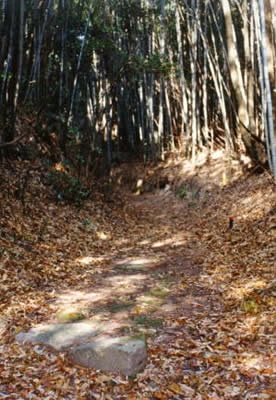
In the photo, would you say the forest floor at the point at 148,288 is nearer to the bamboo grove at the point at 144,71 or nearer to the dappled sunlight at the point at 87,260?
the dappled sunlight at the point at 87,260

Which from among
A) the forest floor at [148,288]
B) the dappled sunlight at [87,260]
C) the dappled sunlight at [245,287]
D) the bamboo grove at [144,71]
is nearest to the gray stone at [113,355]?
the forest floor at [148,288]

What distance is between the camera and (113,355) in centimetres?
314

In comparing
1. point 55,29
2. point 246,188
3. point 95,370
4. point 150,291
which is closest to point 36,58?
point 55,29

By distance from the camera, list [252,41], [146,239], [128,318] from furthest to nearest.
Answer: [252,41] → [146,239] → [128,318]

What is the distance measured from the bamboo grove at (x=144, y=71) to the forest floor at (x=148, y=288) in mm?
1756

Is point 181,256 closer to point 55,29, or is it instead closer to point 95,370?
point 95,370

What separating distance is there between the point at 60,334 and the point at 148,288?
149cm

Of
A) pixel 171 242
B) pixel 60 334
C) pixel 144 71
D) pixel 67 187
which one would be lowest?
pixel 171 242

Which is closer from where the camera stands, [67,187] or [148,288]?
[148,288]

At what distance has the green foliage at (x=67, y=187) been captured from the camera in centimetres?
871

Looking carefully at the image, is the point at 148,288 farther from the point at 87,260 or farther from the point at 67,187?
the point at 67,187

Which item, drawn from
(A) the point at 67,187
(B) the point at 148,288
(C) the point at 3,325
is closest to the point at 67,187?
(A) the point at 67,187

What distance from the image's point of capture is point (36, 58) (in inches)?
347

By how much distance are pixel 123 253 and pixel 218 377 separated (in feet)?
12.6
